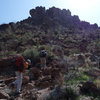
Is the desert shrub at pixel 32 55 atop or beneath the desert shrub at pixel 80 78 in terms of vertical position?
atop

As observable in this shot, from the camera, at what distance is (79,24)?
60.7 metres

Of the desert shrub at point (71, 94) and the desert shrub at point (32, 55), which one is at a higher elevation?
the desert shrub at point (32, 55)

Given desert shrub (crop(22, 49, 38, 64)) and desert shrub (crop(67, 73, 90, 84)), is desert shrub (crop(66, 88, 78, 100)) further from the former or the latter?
desert shrub (crop(22, 49, 38, 64))

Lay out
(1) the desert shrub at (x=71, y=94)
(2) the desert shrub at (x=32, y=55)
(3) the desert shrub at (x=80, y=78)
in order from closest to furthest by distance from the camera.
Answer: (1) the desert shrub at (x=71, y=94) → (3) the desert shrub at (x=80, y=78) → (2) the desert shrub at (x=32, y=55)

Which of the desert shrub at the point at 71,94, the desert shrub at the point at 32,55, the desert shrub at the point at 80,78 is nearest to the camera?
the desert shrub at the point at 71,94

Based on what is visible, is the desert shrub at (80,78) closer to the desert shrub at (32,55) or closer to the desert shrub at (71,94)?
the desert shrub at (71,94)

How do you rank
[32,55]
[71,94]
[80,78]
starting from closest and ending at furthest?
[71,94]
[80,78]
[32,55]

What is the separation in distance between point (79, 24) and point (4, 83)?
46858mm

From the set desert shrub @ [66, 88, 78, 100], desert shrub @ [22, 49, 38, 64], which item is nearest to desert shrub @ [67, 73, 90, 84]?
desert shrub @ [66, 88, 78, 100]

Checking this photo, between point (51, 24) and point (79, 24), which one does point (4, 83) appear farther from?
point (79, 24)

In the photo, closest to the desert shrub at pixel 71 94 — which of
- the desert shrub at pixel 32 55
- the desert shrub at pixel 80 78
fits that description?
the desert shrub at pixel 80 78

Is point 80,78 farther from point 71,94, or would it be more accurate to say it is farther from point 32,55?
point 32,55

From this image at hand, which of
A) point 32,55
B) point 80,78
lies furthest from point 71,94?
point 32,55

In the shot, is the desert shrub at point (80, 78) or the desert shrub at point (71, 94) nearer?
the desert shrub at point (71, 94)
